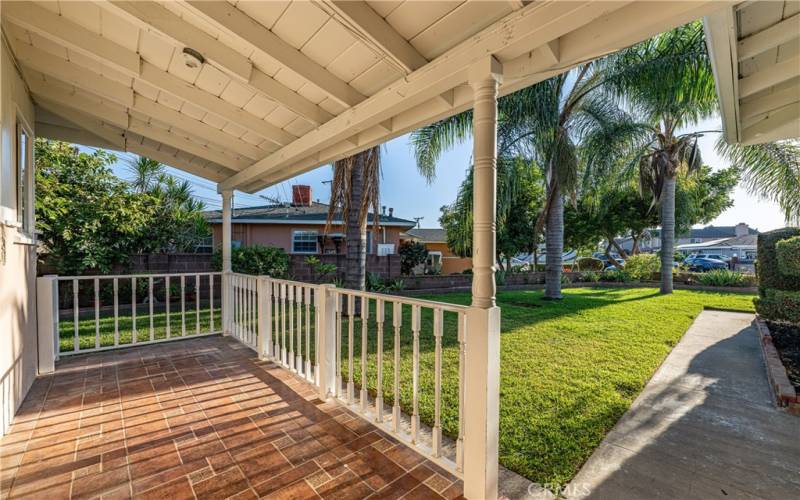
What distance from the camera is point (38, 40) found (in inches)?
100

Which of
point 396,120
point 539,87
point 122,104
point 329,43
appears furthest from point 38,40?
point 539,87

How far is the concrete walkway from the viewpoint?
6.37ft

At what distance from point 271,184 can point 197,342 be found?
2365 millimetres

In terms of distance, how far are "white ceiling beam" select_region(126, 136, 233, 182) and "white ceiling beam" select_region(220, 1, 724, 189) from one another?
3.31 metres

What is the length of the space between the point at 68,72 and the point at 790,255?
858cm

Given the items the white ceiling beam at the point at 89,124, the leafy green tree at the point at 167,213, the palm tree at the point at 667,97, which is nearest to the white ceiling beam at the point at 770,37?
the palm tree at the point at 667,97

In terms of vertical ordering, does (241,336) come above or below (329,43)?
below

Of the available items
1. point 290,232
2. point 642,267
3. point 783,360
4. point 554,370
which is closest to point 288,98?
point 554,370

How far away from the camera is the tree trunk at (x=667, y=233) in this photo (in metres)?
9.77

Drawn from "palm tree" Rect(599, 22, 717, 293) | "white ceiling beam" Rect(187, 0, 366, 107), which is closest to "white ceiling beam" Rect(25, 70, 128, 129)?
"white ceiling beam" Rect(187, 0, 366, 107)

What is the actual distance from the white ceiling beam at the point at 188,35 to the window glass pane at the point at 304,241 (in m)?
10.9

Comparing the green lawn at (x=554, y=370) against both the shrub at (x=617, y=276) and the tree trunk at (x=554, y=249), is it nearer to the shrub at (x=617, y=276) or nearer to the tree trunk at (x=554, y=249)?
the tree trunk at (x=554, y=249)

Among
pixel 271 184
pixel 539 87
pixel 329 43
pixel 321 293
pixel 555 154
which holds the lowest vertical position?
pixel 321 293

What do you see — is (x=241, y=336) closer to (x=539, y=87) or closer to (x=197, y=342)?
(x=197, y=342)
